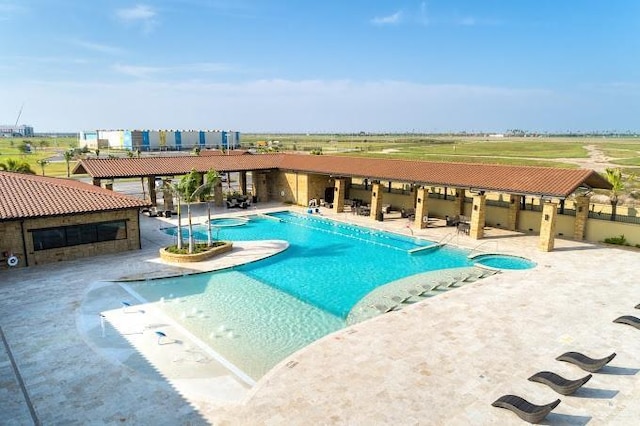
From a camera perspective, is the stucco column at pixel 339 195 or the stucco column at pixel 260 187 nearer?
the stucco column at pixel 339 195

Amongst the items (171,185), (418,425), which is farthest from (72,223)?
(418,425)

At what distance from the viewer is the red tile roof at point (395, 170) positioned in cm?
2503

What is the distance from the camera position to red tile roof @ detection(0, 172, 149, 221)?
21231 mm

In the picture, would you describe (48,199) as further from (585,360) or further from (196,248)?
(585,360)

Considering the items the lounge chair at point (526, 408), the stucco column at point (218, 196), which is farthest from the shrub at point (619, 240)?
the stucco column at point (218, 196)

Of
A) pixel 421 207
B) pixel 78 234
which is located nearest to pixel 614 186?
pixel 421 207

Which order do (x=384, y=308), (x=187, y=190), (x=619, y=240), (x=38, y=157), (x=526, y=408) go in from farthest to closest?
(x=38, y=157)
(x=619, y=240)
(x=187, y=190)
(x=384, y=308)
(x=526, y=408)

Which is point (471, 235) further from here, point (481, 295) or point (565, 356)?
point (565, 356)

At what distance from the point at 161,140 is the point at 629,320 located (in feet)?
323

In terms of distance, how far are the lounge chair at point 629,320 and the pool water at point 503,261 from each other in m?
7.04

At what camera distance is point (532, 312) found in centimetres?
1578

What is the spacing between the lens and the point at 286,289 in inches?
760

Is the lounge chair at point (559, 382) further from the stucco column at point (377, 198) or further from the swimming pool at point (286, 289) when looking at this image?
the stucco column at point (377, 198)

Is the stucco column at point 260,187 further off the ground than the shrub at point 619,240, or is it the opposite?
the stucco column at point 260,187
